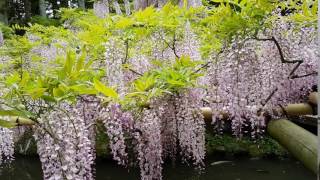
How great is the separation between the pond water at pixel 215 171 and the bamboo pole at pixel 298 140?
334 centimetres

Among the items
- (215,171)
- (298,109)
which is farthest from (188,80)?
(215,171)

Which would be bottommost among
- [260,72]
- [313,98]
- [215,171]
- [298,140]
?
[215,171]

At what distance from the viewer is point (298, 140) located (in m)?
3.33

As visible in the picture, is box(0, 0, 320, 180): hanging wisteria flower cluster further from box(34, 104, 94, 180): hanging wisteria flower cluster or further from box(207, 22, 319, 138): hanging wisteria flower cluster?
box(34, 104, 94, 180): hanging wisteria flower cluster

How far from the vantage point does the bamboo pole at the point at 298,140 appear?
9.92 ft

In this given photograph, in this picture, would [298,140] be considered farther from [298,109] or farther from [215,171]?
[215,171]

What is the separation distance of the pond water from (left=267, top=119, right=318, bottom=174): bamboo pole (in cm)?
334

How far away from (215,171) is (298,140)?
4.19 meters

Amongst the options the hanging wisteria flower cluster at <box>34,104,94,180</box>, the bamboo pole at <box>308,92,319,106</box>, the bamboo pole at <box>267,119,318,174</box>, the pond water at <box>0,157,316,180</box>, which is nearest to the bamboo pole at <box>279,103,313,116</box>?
the bamboo pole at <box>308,92,319,106</box>

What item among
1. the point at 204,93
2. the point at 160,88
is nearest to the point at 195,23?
the point at 204,93

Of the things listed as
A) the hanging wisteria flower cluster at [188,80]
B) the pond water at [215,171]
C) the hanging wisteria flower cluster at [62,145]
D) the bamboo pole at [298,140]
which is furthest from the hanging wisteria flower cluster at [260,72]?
the pond water at [215,171]

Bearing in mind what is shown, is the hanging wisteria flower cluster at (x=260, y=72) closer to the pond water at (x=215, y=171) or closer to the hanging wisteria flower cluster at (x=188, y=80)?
the hanging wisteria flower cluster at (x=188, y=80)

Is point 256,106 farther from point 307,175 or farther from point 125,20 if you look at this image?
point 307,175

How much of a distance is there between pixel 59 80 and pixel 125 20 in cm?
132
